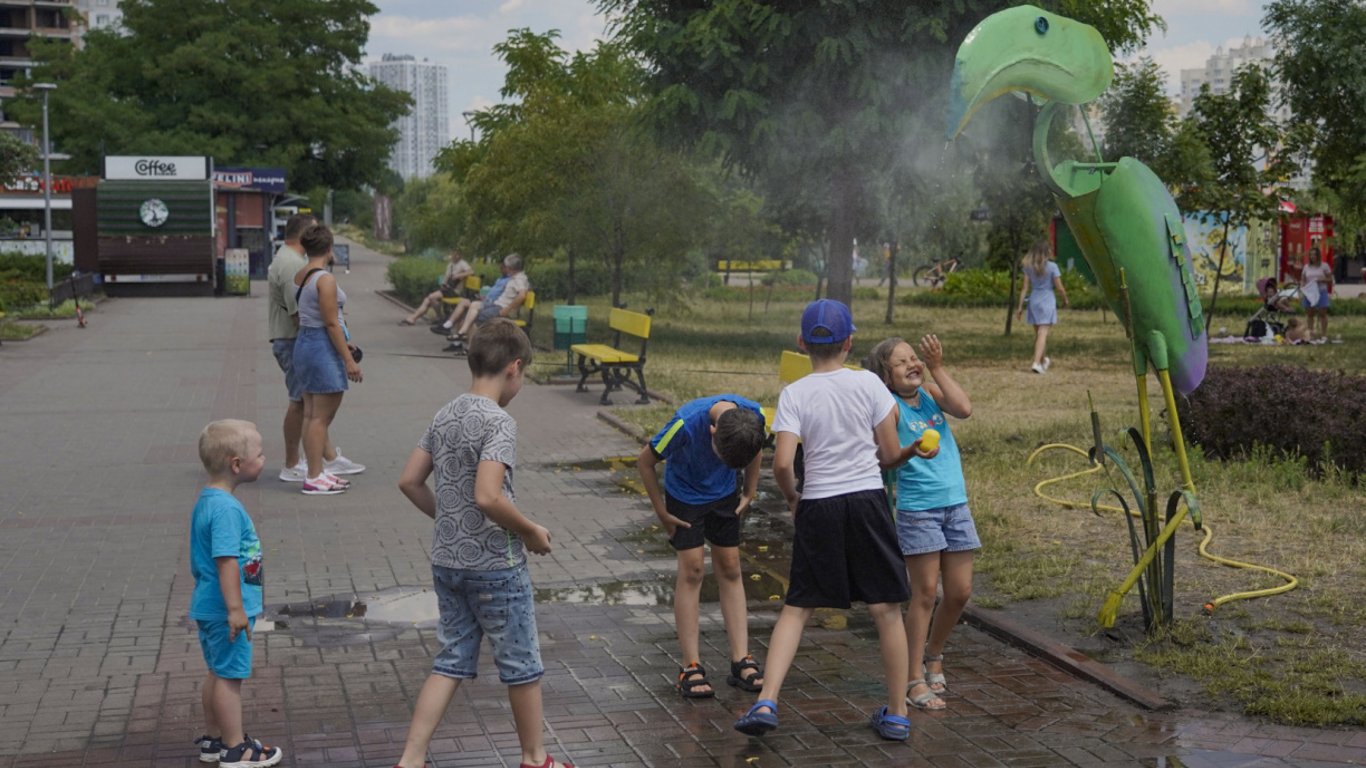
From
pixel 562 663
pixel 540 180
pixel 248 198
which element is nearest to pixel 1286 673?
pixel 562 663

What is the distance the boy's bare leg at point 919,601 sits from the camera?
5.61m

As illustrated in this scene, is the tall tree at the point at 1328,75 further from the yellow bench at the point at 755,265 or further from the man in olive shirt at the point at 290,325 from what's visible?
the yellow bench at the point at 755,265

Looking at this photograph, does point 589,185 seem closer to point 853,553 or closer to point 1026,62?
point 1026,62

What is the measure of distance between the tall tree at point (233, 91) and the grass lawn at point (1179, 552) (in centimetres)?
4693

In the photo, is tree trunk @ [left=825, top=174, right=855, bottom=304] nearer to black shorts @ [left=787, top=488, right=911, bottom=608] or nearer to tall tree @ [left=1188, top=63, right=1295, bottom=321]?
tall tree @ [left=1188, top=63, right=1295, bottom=321]

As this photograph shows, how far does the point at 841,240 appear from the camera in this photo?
74.9ft

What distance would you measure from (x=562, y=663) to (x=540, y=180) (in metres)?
18.4

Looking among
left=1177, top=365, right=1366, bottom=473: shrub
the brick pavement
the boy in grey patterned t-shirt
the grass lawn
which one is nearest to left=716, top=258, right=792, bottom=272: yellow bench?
the grass lawn

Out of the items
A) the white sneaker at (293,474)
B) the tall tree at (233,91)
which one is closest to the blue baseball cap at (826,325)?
the white sneaker at (293,474)

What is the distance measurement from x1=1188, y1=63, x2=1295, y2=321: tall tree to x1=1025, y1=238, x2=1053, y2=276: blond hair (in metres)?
2.64

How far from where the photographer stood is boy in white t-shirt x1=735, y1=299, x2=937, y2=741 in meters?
5.16

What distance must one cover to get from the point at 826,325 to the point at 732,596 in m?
1.17

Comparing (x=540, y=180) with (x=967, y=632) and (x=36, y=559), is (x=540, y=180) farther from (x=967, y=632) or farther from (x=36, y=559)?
(x=967, y=632)

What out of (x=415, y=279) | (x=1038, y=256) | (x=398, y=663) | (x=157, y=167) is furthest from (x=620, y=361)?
(x=157, y=167)
